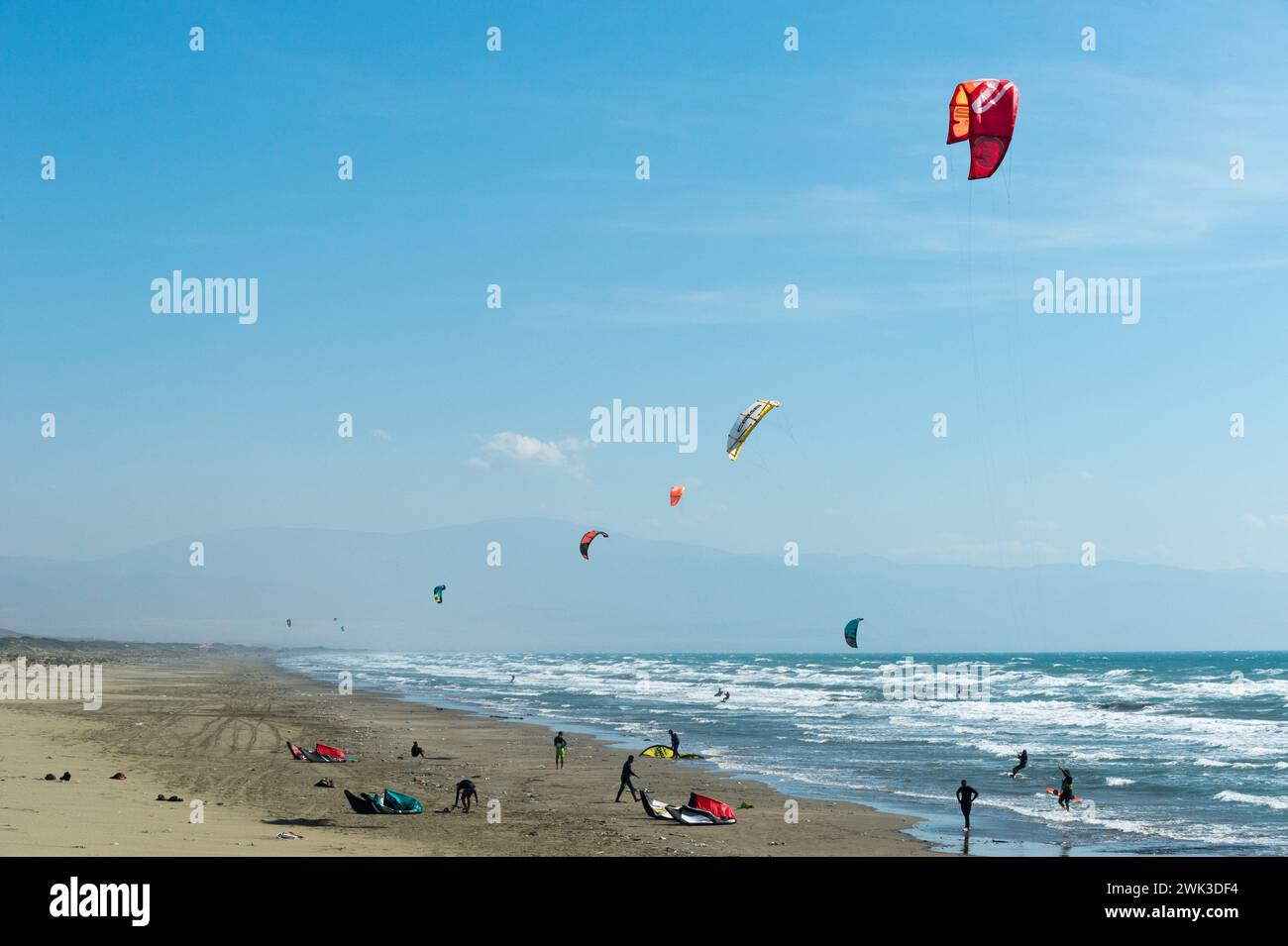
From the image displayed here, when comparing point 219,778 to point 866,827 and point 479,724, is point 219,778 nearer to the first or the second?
point 866,827

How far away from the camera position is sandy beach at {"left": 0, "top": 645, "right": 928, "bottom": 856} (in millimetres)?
16766

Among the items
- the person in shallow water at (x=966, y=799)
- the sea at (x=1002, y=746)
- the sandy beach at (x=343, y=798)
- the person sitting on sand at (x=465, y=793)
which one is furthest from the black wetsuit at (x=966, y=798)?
the person sitting on sand at (x=465, y=793)

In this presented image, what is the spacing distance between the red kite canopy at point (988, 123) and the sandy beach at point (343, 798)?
11.8 meters

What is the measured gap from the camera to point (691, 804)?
20.3 m

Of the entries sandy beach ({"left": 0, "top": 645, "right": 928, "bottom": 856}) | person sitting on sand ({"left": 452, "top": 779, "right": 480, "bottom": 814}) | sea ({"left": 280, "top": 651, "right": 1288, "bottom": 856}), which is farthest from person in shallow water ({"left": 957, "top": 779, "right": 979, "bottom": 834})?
person sitting on sand ({"left": 452, "top": 779, "right": 480, "bottom": 814})

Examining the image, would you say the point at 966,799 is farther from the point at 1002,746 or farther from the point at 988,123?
the point at 1002,746

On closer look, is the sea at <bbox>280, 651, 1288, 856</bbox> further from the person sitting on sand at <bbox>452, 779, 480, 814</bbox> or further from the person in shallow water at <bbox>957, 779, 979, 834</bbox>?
the person sitting on sand at <bbox>452, 779, 480, 814</bbox>

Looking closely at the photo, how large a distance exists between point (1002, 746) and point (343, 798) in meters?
Result: 20.3

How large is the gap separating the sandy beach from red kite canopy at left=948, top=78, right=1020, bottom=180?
11845 mm

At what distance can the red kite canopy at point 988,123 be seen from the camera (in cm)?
2011

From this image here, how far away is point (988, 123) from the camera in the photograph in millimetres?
20141

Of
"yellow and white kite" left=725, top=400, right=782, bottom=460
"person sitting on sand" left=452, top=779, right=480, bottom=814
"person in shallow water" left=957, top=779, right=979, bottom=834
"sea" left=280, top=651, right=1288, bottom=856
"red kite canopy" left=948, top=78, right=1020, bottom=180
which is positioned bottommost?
"sea" left=280, top=651, right=1288, bottom=856

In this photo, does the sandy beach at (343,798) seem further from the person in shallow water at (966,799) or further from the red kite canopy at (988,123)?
the red kite canopy at (988,123)

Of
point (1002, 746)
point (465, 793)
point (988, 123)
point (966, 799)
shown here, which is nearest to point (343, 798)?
point (465, 793)
